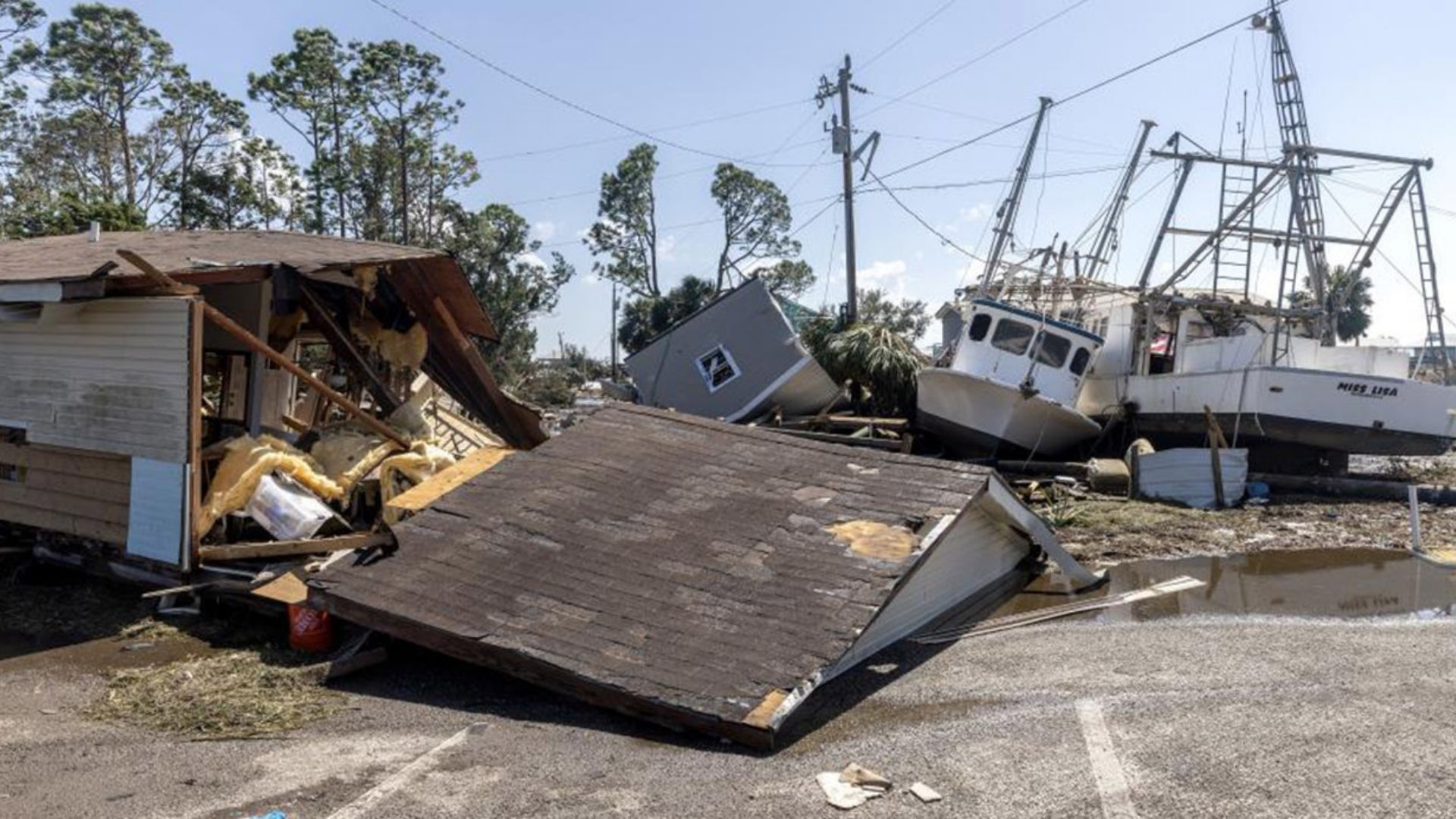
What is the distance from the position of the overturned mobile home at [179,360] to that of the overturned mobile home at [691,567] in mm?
A: 2420

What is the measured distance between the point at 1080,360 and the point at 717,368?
24.3ft

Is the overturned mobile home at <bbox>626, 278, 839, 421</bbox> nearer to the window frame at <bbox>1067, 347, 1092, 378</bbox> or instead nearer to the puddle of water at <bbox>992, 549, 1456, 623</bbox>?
the window frame at <bbox>1067, 347, 1092, 378</bbox>

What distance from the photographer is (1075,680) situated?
716 cm

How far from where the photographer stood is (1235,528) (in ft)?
46.7

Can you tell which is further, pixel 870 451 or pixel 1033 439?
pixel 1033 439

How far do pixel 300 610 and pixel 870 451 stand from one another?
520 centimetres

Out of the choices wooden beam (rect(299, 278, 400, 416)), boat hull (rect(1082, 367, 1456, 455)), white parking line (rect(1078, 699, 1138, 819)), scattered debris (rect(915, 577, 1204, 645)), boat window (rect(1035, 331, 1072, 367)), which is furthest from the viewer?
boat window (rect(1035, 331, 1072, 367))

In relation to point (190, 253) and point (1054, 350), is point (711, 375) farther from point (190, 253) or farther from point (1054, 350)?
point (190, 253)

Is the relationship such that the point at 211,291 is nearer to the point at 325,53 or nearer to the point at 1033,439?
the point at 1033,439

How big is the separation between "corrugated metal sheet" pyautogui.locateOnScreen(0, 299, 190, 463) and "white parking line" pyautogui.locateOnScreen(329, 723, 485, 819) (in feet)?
14.6

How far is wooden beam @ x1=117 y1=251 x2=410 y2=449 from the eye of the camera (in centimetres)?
866

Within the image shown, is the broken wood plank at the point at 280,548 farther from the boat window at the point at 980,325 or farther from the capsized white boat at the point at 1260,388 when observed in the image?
the capsized white boat at the point at 1260,388

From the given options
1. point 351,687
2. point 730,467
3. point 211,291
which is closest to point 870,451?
point 730,467

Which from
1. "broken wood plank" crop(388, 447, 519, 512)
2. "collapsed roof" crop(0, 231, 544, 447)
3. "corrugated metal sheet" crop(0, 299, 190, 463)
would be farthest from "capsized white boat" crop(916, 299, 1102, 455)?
"corrugated metal sheet" crop(0, 299, 190, 463)
